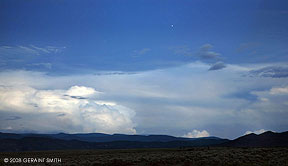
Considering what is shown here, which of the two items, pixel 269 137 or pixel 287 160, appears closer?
pixel 287 160

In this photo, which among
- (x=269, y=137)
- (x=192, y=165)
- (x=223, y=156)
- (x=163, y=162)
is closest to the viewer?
(x=192, y=165)

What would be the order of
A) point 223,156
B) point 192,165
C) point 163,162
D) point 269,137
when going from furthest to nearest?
point 269,137
point 223,156
point 163,162
point 192,165

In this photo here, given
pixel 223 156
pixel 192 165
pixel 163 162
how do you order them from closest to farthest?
pixel 192 165 → pixel 163 162 → pixel 223 156

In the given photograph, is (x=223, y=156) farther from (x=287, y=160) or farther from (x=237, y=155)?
(x=287, y=160)

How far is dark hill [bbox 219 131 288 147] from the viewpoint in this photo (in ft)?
459

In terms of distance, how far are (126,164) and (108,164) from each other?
10.6 feet

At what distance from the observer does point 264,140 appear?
147625 mm

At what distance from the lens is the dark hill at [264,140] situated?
459 ft

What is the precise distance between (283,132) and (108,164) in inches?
5177

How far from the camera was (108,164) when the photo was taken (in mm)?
48094

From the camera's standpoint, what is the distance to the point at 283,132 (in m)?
150

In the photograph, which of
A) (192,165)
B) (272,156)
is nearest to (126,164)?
(192,165)

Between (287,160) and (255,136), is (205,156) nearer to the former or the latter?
(287,160)

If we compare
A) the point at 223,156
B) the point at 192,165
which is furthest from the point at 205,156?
the point at 192,165
